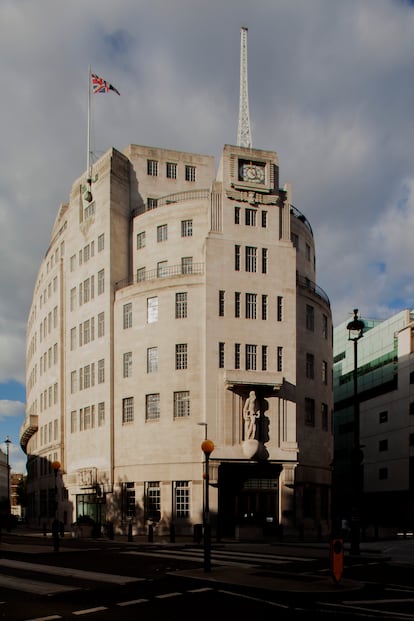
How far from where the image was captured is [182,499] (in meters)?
49.2

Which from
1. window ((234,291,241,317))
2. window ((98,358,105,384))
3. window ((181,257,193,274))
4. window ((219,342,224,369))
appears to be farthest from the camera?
window ((98,358,105,384))

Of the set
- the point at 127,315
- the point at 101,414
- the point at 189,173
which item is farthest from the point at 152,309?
the point at 189,173

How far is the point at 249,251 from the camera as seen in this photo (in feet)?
170

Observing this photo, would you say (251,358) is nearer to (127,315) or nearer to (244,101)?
(127,315)

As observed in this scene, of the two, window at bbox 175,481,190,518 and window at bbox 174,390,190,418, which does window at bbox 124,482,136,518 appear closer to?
window at bbox 175,481,190,518

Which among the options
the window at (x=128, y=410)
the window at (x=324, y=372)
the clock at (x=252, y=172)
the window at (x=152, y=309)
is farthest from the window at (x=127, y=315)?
the window at (x=324, y=372)

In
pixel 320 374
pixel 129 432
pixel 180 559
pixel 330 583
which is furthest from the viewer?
pixel 320 374

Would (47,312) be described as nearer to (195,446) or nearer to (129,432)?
(129,432)

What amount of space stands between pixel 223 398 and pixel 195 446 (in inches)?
156

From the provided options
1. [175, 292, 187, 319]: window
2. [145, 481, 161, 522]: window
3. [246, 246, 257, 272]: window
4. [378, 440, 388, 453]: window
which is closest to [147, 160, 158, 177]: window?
[246, 246, 257, 272]: window

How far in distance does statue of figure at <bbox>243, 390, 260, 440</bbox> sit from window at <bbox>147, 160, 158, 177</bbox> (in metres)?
24.3

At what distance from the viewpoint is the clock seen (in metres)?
52.4

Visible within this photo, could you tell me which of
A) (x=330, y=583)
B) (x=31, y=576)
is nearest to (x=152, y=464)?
(x=31, y=576)

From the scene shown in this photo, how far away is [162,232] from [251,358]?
530 inches
